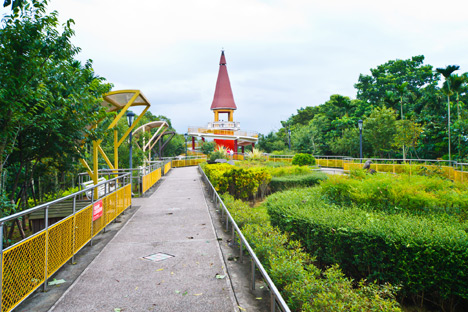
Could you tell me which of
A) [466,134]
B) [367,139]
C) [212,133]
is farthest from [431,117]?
[212,133]

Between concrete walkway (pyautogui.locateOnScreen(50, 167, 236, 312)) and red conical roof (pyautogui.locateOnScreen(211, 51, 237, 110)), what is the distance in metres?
42.4

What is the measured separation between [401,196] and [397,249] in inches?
101

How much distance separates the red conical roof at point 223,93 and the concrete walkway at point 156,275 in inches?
1669

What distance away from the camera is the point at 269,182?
15062mm

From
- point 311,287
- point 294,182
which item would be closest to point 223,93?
point 294,182

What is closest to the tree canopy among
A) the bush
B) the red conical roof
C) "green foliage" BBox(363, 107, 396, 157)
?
"green foliage" BBox(363, 107, 396, 157)

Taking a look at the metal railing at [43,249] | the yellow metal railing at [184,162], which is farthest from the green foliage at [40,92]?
the yellow metal railing at [184,162]

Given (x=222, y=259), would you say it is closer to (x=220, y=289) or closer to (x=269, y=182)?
(x=220, y=289)

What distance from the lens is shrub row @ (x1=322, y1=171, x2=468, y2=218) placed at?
6.45 metres

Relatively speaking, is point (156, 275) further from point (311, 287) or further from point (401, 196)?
point (401, 196)

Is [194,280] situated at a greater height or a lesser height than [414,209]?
lesser

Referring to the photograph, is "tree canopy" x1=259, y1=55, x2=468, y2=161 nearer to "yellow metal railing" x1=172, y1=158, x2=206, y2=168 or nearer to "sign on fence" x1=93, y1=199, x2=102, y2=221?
"yellow metal railing" x1=172, y1=158, x2=206, y2=168

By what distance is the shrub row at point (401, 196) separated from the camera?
21.2ft

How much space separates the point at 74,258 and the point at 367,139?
32.0m
